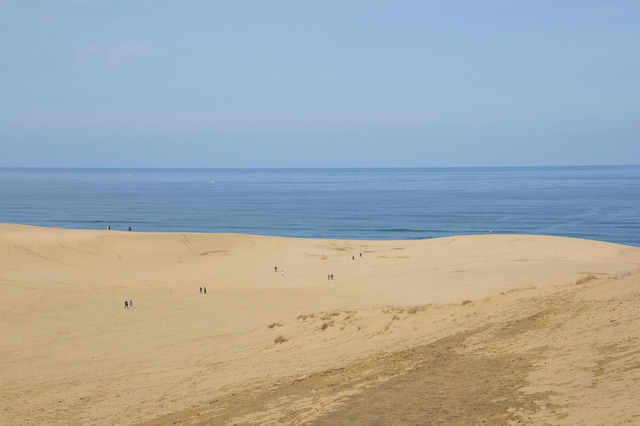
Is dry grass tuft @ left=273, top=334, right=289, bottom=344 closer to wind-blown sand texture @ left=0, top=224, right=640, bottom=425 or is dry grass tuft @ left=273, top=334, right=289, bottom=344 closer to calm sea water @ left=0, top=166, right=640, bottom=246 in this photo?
wind-blown sand texture @ left=0, top=224, right=640, bottom=425

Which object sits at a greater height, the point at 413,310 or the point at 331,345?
the point at 413,310

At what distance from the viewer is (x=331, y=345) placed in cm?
1491

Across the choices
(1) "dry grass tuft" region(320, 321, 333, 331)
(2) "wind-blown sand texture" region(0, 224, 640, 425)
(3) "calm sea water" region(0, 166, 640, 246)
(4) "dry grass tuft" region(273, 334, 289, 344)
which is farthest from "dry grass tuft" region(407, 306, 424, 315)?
(3) "calm sea water" region(0, 166, 640, 246)

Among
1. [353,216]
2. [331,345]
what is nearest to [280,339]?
[331,345]

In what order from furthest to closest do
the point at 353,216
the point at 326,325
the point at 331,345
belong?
1. the point at 353,216
2. the point at 326,325
3. the point at 331,345

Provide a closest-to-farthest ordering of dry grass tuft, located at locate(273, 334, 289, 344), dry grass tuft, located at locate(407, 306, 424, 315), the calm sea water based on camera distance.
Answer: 1. dry grass tuft, located at locate(273, 334, 289, 344)
2. dry grass tuft, located at locate(407, 306, 424, 315)
3. the calm sea water

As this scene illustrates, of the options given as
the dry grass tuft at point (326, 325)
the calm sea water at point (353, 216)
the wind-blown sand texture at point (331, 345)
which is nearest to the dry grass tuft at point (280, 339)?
the wind-blown sand texture at point (331, 345)

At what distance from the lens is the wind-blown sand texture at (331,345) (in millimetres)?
8969

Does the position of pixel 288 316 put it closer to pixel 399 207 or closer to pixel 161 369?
pixel 161 369

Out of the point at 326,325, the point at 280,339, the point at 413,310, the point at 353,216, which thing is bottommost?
the point at 353,216

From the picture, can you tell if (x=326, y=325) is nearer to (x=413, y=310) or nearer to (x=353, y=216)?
(x=413, y=310)

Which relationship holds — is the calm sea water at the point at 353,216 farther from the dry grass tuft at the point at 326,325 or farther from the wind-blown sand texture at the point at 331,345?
the dry grass tuft at the point at 326,325

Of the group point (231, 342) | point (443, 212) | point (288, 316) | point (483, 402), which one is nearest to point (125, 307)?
point (288, 316)

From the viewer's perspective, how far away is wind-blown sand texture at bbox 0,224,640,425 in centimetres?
897
